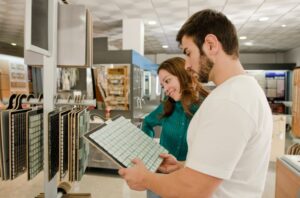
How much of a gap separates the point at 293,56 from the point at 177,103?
415 inches

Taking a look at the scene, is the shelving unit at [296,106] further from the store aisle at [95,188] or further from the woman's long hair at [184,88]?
the woman's long hair at [184,88]

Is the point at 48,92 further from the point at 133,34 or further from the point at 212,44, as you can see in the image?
the point at 133,34

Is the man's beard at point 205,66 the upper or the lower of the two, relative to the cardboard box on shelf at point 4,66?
lower

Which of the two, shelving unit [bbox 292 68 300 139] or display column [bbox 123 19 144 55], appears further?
shelving unit [bbox 292 68 300 139]

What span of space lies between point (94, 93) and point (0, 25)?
147 inches

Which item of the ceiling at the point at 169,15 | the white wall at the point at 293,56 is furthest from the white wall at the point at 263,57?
the ceiling at the point at 169,15

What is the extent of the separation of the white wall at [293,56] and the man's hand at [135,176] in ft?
36.1

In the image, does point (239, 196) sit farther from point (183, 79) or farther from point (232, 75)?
point (183, 79)

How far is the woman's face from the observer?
1954 millimetres

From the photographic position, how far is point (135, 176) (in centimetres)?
98

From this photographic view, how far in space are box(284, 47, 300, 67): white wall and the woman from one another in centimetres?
997

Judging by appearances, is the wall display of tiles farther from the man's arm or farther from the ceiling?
the ceiling

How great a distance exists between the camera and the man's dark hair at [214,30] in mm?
940

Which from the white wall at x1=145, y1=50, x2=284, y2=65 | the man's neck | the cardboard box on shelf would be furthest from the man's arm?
Result: the white wall at x1=145, y1=50, x2=284, y2=65
